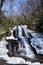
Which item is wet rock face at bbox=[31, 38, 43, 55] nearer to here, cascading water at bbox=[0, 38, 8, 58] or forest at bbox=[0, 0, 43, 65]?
forest at bbox=[0, 0, 43, 65]

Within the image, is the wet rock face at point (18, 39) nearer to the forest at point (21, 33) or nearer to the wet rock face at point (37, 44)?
the forest at point (21, 33)

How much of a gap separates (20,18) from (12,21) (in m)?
1.04

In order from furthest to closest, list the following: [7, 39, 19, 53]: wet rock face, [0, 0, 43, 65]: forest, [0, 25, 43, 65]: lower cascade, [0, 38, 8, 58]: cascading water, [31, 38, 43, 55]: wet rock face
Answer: [7, 39, 19, 53]: wet rock face
[31, 38, 43, 55]: wet rock face
[0, 25, 43, 65]: lower cascade
[0, 38, 8, 58]: cascading water
[0, 0, 43, 65]: forest

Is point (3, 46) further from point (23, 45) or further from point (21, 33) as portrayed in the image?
point (21, 33)

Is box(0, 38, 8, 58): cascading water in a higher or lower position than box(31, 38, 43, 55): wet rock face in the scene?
higher

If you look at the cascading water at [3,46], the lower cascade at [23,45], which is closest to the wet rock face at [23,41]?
the lower cascade at [23,45]

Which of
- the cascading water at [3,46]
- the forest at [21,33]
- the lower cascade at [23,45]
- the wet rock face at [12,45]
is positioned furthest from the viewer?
the wet rock face at [12,45]

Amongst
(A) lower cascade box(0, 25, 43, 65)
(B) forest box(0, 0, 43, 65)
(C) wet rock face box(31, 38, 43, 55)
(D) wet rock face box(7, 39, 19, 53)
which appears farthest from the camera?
(D) wet rock face box(7, 39, 19, 53)

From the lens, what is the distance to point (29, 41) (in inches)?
528

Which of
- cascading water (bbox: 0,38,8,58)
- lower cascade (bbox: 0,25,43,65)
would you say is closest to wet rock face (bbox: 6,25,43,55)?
lower cascade (bbox: 0,25,43,65)

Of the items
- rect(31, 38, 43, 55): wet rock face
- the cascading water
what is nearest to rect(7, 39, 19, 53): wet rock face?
the cascading water

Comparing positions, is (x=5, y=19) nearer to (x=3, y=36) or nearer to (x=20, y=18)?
(x=20, y=18)

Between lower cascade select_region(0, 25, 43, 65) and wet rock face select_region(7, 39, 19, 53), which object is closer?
lower cascade select_region(0, 25, 43, 65)

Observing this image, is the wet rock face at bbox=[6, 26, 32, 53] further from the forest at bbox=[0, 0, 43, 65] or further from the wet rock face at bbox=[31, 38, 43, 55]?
the wet rock face at bbox=[31, 38, 43, 55]
